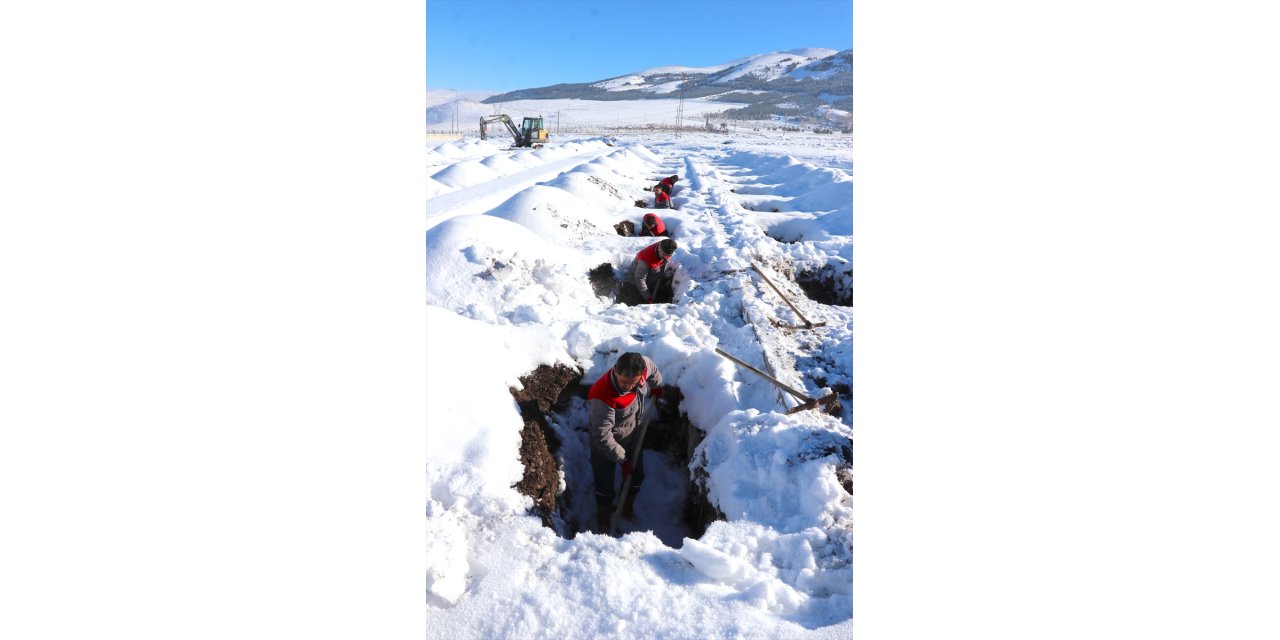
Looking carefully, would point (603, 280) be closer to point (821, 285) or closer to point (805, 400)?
point (821, 285)

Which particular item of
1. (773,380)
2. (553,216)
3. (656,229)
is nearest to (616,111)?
(656,229)

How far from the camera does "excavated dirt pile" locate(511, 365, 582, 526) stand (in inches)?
120

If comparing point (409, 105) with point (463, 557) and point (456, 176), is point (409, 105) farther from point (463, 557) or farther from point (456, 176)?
Result: point (456, 176)

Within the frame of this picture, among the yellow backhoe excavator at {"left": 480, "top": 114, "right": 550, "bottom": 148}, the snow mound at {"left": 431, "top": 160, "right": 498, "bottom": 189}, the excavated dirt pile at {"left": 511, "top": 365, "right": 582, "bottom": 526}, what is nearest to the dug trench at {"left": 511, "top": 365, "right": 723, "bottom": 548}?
the excavated dirt pile at {"left": 511, "top": 365, "right": 582, "bottom": 526}

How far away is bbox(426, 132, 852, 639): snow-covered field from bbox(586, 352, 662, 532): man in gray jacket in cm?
13

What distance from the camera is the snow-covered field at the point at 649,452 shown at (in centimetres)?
217

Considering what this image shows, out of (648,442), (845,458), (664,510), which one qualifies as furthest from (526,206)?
(845,458)

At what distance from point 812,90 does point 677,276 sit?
26990 millimetres

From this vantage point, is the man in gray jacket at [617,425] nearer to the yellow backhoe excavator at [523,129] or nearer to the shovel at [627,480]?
the shovel at [627,480]

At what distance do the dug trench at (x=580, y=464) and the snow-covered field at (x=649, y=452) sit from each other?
0.08 ft

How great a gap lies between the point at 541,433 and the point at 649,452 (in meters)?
1.02

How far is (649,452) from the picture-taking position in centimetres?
423

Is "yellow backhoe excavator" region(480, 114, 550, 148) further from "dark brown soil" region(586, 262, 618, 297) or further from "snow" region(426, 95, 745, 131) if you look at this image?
"dark brown soil" region(586, 262, 618, 297)

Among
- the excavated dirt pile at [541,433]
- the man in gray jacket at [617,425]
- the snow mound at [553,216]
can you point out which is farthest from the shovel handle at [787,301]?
the snow mound at [553,216]
